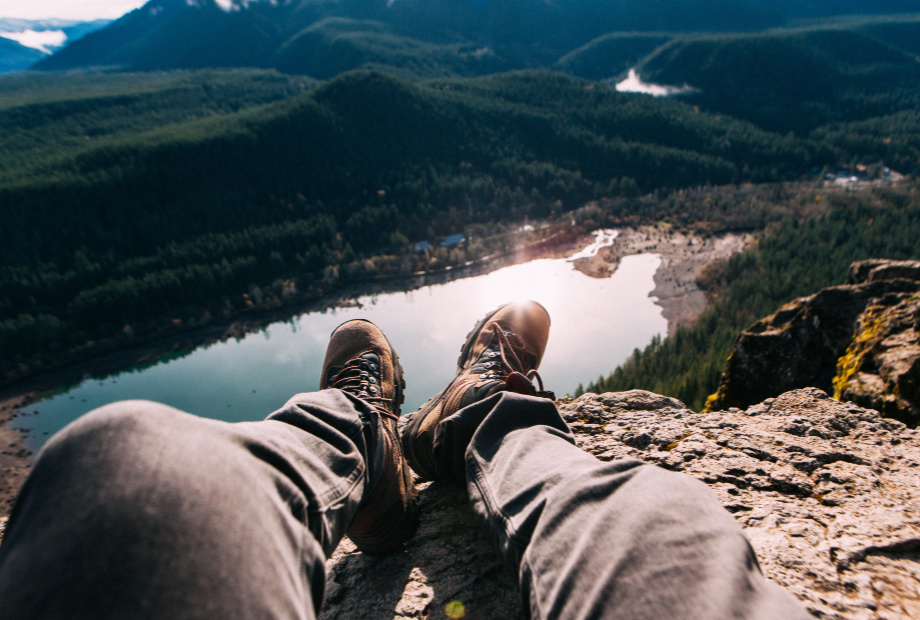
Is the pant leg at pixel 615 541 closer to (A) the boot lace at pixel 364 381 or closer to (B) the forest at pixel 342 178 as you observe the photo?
(A) the boot lace at pixel 364 381

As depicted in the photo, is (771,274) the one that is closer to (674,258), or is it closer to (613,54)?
(674,258)

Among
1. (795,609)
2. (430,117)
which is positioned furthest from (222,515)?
(430,117)

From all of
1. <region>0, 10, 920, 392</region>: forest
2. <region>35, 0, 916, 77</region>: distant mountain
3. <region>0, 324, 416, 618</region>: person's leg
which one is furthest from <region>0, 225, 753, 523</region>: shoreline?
<region>35, 0, 916, 77</region>: distant mountain

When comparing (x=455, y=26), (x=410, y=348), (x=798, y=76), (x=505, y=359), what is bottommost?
(x=410, y=348)

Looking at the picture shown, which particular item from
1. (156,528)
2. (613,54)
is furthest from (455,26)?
(156,528)

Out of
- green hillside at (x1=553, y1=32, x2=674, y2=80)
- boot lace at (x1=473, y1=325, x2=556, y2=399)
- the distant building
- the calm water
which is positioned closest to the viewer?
boot lace at (x1=473, y1=325, x2=556, y2=399)

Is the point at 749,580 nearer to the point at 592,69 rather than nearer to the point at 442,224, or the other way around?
the point at 442,224

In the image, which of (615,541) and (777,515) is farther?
→ (777,515)

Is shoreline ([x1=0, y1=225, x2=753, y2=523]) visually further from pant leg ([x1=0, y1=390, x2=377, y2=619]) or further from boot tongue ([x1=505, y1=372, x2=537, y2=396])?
pant leg ([x1=0, y1=390, x2=377, y2=619])

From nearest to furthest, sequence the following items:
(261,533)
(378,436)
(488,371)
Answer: (261,533)
(378,436)
(488,371)
